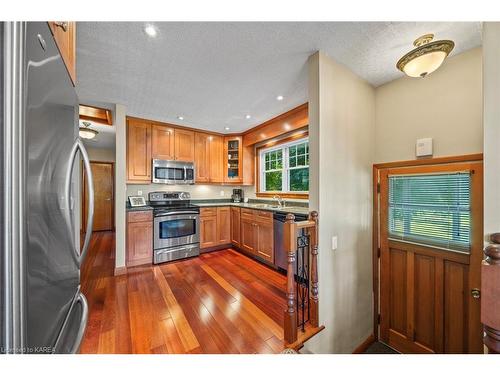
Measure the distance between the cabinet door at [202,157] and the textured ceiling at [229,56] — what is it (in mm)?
1416


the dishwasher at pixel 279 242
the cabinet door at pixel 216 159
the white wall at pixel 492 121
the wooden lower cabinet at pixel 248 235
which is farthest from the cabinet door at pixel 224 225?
the white wall at pixel 492 121

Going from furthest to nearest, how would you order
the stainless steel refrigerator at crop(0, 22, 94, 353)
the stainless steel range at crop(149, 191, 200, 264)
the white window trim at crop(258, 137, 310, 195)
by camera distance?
the white window trim at crop(258, 137, 310, 195) → the stainless steel range at crop(149, 191, 200, 264) → the stainless steel refrigerator at crop(0, 22, 94, 353)

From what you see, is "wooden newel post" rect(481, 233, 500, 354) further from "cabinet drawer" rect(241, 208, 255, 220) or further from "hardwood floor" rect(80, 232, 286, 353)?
"cabinet drawer" rect(241, 208, 255, 220)

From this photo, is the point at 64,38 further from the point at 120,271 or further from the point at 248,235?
the point at 248,235

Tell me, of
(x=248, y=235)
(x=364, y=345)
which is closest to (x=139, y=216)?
(x=248, y=235)

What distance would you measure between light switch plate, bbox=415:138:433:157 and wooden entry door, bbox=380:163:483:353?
0.13 meters

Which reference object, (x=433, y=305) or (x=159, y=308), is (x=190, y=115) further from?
(x=433, y=305)

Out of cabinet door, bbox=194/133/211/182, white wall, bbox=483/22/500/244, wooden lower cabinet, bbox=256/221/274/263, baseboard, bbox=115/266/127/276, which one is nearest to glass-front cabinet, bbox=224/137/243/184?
cabinet door, bbox=194/133/211/182

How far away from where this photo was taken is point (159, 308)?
2135 mm

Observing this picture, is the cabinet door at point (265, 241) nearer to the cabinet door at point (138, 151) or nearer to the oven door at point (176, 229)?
the oven door at point (176, 229)

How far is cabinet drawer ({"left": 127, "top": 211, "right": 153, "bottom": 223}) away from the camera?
10.5 feet
